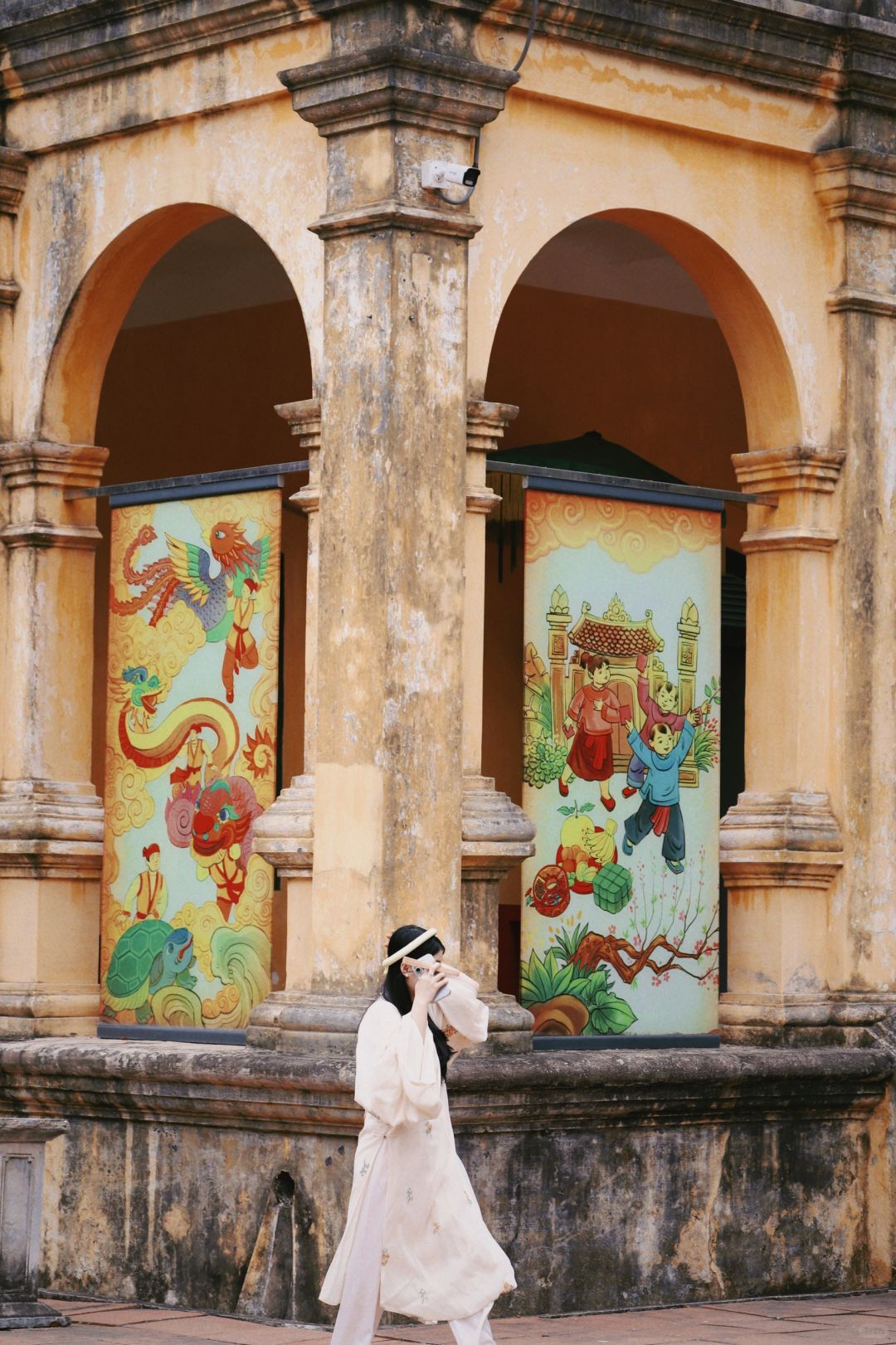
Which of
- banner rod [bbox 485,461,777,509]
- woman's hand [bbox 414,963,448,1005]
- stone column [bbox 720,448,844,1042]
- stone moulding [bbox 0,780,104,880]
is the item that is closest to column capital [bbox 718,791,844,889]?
stone column [bbox 720,448,844,1042]

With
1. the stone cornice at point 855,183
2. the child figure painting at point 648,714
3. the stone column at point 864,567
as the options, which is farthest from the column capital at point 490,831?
the stone cornice at point 855,183

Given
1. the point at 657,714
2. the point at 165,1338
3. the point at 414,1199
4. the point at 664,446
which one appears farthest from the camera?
the point at 664,446

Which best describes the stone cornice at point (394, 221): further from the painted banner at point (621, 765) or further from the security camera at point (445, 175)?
the painted banner at point (621, 765)

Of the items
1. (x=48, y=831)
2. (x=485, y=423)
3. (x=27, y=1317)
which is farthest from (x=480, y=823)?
(x=27, y=1317)

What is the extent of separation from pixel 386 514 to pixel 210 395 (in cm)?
463

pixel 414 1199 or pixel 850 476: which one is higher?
pixel 850 476

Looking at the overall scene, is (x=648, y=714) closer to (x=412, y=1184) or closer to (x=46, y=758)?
(x=46, y=758)

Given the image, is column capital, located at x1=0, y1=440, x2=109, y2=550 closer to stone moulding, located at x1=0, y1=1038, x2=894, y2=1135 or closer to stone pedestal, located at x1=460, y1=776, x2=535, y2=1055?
stone moulding, located at x1=0, y1=1038, x2=894, y2=1135

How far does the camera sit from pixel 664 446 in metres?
13.1

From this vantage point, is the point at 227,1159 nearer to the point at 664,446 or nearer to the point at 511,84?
the point at 511,84

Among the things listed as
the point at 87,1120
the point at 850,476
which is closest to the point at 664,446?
the point at 850,476

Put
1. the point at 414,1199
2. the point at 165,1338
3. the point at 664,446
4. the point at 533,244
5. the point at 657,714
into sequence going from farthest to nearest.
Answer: the point at 664,446, the point at 657,714, the point at 533,244, the point at 165,1338, the point at 414,1199

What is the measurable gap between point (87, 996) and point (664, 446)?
448 centimetres

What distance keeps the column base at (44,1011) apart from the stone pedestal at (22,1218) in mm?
1354
